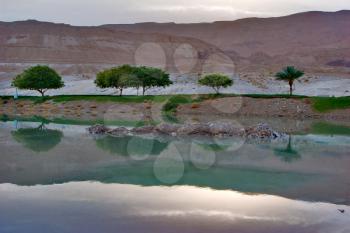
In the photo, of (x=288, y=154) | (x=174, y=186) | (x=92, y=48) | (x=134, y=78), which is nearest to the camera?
(x=174, y=186)

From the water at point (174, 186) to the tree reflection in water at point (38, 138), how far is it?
0.23 metres

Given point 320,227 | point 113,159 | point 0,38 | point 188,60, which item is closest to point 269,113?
point 113,159

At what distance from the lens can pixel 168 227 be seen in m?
13.1

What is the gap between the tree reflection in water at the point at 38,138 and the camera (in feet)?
97.6

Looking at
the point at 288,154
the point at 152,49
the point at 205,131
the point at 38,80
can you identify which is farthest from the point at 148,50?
the point at 288,154

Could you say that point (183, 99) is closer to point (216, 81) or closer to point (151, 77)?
point (216, 81)

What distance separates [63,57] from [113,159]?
13375 cm

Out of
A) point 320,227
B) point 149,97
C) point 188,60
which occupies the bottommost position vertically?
point 320,227

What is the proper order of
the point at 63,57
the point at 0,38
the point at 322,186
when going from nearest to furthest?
1. the point at 322,186
2. the point at 63,57
3. the point at 0,38

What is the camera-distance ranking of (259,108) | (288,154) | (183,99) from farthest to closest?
(183,99) < (259,108) < (288,154)

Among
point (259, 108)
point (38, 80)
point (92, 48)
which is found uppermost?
point (92, 48)

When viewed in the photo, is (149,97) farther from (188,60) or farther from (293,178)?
(188,60)

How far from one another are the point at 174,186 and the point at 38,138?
59.1 ft

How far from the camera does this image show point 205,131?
34750 millimetres
